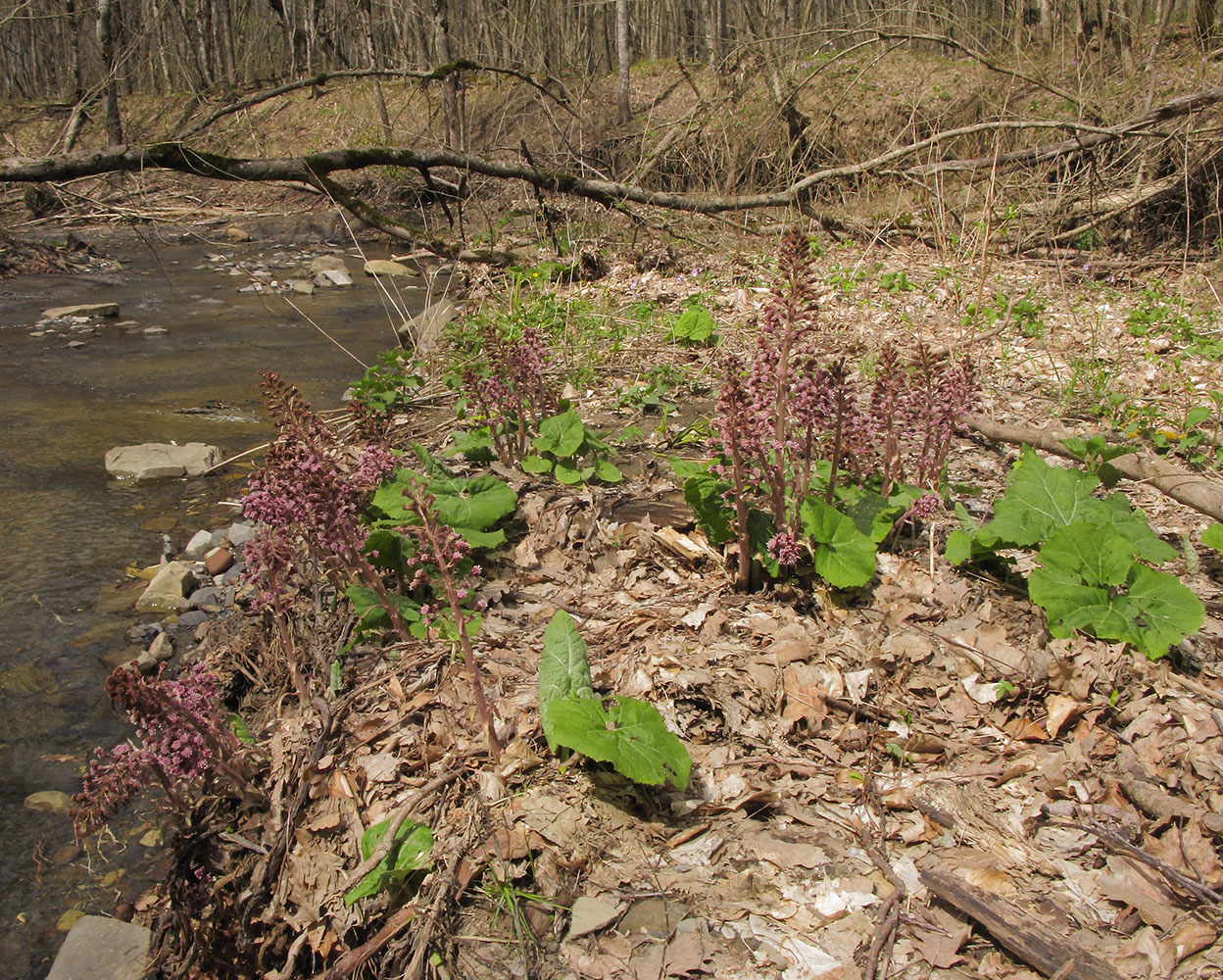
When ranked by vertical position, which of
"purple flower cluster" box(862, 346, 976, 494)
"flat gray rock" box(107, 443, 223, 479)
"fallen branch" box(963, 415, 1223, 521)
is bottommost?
"flat gray rock" box(107, 443, 223, 479)

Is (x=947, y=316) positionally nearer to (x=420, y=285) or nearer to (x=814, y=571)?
(x=814, y=571)

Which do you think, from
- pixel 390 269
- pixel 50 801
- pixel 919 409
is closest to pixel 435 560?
pixel 50 801

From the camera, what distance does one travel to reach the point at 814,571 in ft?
9.53

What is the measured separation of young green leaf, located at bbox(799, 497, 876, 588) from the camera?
2.61 meters

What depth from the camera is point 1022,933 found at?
1693 mm

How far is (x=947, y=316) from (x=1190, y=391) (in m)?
1.78

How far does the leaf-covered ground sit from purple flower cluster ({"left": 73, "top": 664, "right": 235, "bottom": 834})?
24cm

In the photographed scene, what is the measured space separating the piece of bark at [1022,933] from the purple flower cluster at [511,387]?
2825mm

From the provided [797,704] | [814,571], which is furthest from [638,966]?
[814,571]

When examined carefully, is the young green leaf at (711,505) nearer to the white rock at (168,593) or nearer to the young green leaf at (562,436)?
the young green leaf at (562,436)

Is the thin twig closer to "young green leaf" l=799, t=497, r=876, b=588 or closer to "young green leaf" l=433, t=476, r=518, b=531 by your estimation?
"young green leaf" l=433, t=476, r=518, b=531

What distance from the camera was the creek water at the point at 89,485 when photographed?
2646 millimetres

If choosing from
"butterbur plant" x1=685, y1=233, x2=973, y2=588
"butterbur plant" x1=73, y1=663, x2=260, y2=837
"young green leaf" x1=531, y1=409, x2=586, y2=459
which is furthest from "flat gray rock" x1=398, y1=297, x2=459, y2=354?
"butterbur plant" x1=73, y1=663, x2=260, y2=837

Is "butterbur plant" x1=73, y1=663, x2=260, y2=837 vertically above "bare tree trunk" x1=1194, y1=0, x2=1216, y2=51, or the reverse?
"bare tree trunk" x1=1194, y1=0, x2=1216, y2=51
